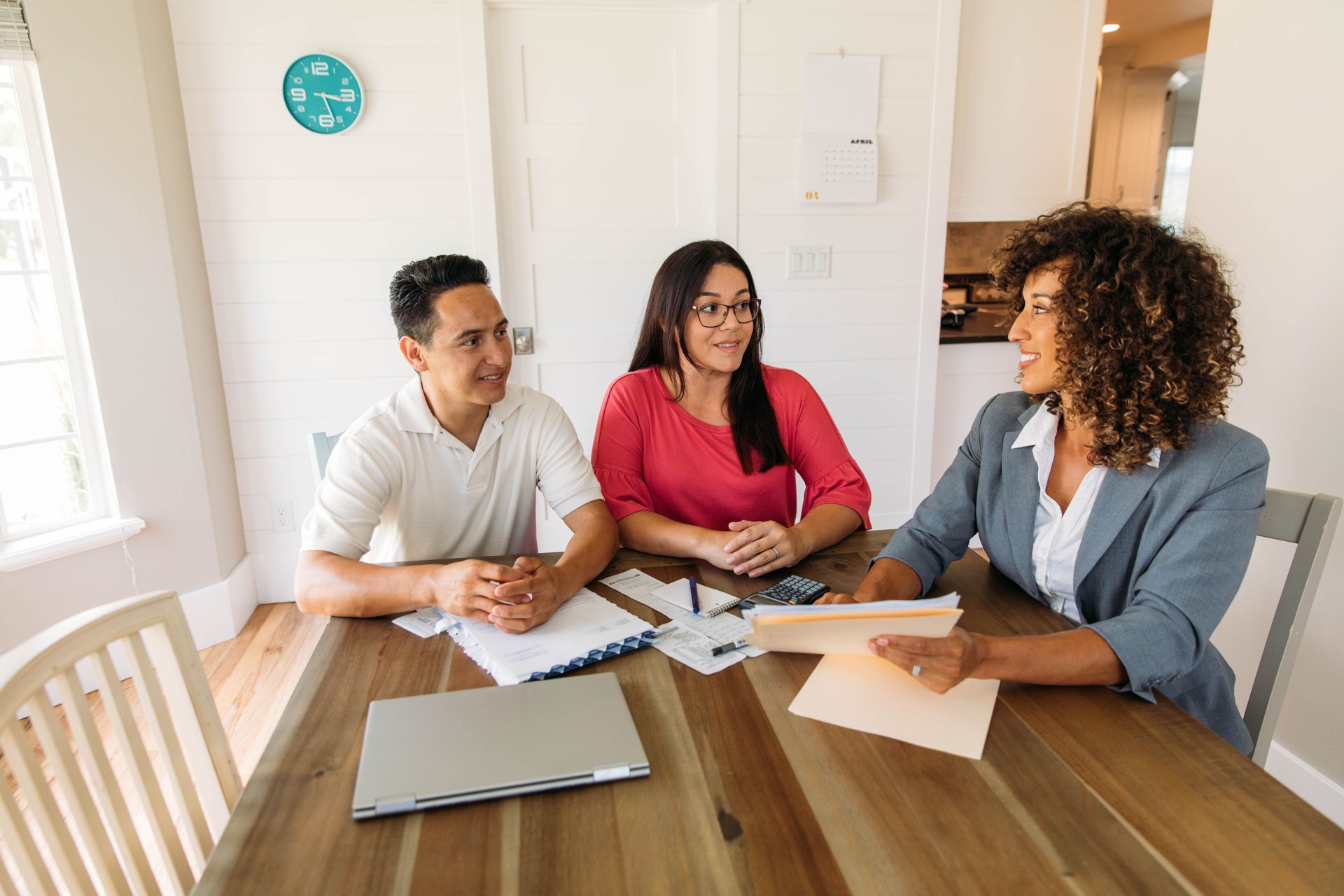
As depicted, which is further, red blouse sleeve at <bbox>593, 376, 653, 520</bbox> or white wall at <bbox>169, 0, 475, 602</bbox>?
white wall at <bbox>169, 0, 475, 602</bbox>

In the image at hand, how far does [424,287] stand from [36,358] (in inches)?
60.8

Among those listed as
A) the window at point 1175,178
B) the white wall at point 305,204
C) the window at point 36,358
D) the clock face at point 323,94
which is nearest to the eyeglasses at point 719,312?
the white wall at point 305,204

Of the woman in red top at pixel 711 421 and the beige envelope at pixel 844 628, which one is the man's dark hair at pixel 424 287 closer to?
the woman in red top at pixel 711 421

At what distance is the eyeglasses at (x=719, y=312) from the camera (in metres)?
1.82

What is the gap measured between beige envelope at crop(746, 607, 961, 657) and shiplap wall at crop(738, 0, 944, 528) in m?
2.12

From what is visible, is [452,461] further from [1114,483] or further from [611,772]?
[1114,483]

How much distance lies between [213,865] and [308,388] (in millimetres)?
2392

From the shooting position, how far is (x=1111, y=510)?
4.06ft

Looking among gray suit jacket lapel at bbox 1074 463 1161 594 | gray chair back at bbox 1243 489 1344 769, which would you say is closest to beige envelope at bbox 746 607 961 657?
gray suit jacket lapel at bbox 1074 463 1161 594

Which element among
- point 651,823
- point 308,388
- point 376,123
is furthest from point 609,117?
point 651,823

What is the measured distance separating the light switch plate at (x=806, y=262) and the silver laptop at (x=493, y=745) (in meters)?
2.30

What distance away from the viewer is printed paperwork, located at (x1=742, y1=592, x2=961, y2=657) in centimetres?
98

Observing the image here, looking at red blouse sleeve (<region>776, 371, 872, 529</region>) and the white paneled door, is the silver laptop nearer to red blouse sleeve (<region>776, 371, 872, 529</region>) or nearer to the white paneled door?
red blouse sleeve (<region>776, 371, 872, 529</region>)

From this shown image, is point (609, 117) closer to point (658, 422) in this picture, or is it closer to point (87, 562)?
point (658, 422)
